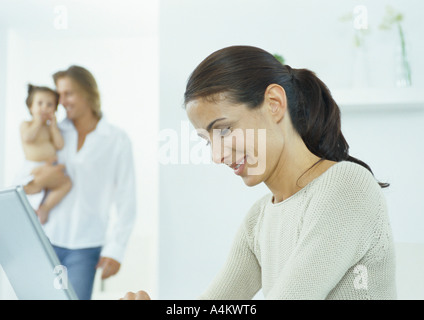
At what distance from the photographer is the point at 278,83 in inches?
28.6

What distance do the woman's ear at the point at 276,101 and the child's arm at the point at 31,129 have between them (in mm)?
771

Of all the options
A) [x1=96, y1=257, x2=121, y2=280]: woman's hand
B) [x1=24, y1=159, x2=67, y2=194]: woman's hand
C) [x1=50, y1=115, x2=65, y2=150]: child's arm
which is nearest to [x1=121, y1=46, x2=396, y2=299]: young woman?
[x1=96, y1=257, x2=121, y2=280]: woman's hand

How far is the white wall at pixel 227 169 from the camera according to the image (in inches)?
33.3

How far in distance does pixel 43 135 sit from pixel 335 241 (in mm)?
962

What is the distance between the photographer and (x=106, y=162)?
146cm

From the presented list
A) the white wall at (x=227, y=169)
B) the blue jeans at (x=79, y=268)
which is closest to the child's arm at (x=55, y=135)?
the blue jeans at (x=79, y=268)

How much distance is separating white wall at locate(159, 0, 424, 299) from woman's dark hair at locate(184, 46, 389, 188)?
75 mm

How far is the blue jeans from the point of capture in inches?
43.1

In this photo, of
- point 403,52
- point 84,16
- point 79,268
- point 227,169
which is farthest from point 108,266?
point 403,52

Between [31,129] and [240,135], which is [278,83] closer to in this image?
[240,135]

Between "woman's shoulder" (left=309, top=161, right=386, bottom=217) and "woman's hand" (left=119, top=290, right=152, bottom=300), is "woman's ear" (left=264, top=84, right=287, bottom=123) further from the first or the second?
"woman's hand" (left=119, top=290, right=152, bottom=300)

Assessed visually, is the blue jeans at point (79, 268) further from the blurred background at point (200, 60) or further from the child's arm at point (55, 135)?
the child's arm at point (55, 135)
